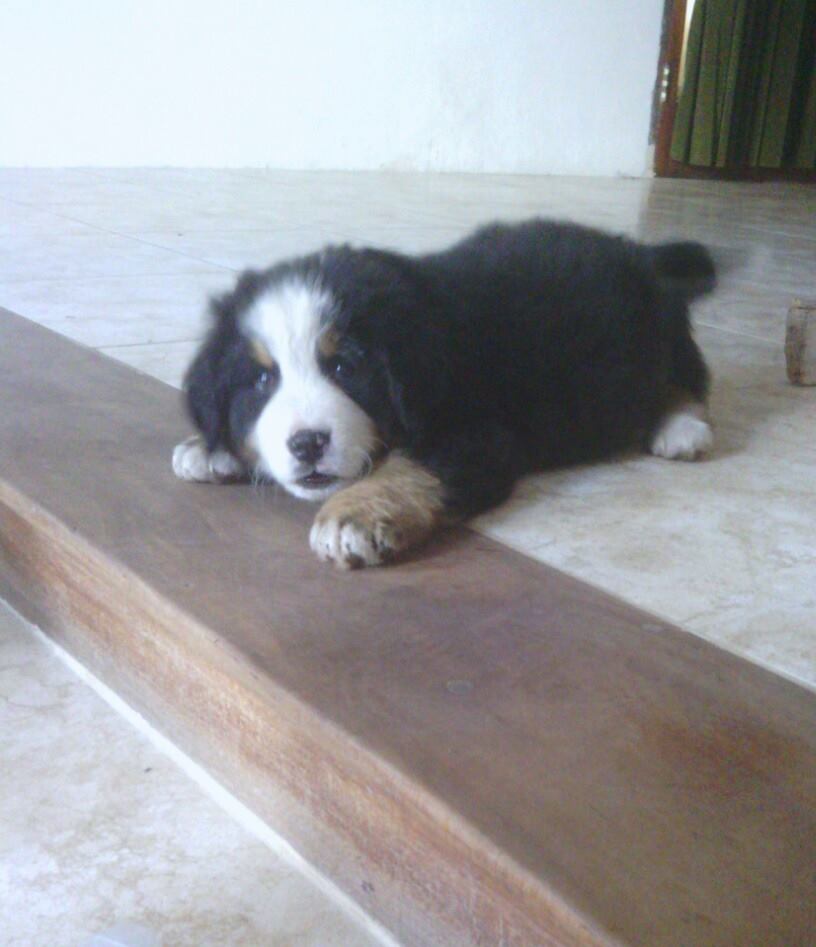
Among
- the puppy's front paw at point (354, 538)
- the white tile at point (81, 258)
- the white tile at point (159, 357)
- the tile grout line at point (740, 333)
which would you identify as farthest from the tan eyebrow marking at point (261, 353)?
the white tile at point (81, 258)

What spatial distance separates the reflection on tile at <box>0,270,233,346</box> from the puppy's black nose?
0.96 metres

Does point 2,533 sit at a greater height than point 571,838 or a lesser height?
lesser

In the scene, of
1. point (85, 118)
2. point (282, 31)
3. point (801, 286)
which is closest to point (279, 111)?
point (282, 31)

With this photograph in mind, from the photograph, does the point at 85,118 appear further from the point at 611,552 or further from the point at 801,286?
the point at 611,552

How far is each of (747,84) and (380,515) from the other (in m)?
7.27

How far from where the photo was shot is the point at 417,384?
5.36 feet

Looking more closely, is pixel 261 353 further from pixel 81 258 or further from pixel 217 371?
pixel 81 258

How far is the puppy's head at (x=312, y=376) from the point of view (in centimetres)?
159

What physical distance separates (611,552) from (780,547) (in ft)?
0.75

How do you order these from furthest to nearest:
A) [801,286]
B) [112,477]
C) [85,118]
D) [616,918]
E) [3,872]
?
[85,118]
[801,286]
[112,477]
[3,872]
[616,918]

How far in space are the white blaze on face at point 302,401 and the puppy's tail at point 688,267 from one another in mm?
886

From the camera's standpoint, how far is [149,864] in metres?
1.20

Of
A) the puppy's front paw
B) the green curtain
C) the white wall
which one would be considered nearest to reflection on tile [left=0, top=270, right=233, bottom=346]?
the puppy's front paw

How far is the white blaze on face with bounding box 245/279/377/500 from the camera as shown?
1.58 metres
